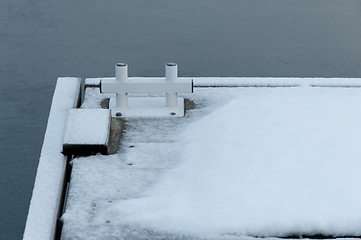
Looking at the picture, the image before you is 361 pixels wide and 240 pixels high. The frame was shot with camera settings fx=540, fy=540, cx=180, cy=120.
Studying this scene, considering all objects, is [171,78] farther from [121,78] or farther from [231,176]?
[231,176]

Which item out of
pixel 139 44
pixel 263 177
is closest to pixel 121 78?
pixel 263 177

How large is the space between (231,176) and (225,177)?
0.11ft

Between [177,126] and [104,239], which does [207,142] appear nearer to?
[177,126]

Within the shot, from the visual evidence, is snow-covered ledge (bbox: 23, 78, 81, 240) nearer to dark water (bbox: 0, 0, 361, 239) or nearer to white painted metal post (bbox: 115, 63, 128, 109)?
white painted metal post (bbox: 115, 63, 128, 109)

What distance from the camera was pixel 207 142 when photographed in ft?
10.8

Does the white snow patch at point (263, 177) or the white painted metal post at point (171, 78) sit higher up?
the white painted metal post at point (171, 78)

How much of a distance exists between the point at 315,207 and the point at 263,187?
0.28m

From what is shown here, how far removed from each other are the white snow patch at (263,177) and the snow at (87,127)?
507 millimetres

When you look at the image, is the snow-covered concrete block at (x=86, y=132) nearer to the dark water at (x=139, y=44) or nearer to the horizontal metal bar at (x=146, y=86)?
the horizontal metal bar at (x=146, y=86)

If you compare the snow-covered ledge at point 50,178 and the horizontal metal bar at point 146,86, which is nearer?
the snow-covered ledge at point 50,178

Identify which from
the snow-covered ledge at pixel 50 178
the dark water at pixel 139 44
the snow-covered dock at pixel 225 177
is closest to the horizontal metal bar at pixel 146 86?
the snow-covered dock at pixel 225 177

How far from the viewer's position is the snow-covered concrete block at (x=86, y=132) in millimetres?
3227

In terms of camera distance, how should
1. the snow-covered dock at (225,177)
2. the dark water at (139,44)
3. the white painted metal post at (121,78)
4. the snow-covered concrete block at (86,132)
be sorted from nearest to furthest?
the snow-covered dock at (225,177) < the snow-covered concrete block at (86,132) < the white painted metal post at (121,78) < the dark water at (139,44)

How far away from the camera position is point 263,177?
2.83 m
